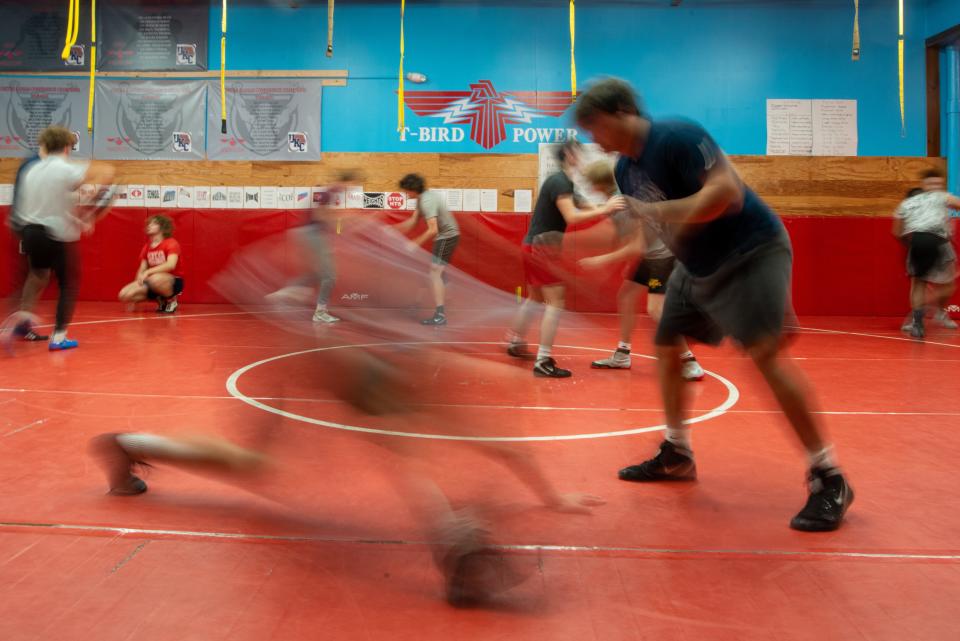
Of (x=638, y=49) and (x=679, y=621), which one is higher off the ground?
(x=638, y=49)

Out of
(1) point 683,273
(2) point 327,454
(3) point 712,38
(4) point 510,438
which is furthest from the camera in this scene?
A: (3) point 712,38

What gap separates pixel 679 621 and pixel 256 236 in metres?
11.5

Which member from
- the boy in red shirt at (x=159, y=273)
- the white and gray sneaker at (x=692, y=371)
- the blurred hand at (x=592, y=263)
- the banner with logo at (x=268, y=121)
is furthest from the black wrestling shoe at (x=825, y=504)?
the banner with logo at (x=268, y=121)

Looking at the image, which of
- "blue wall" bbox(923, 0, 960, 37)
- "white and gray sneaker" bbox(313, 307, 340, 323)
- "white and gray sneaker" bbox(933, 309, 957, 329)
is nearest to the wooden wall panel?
"blue wall" bbox(923, 0, 960, 37)

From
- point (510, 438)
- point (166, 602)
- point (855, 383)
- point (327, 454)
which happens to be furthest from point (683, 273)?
point (855, 383)

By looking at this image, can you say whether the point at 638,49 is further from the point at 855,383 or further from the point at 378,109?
the point at 855,383

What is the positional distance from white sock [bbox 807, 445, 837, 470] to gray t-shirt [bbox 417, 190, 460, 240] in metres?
6.48

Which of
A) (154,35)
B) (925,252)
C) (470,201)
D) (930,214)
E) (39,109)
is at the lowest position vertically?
(925,252)

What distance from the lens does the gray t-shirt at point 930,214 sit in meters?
9.34

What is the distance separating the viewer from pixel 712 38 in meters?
13.4

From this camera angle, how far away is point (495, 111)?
13.5 m

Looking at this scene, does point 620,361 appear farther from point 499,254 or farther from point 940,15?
point 940,15

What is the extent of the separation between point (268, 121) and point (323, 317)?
12.3 m

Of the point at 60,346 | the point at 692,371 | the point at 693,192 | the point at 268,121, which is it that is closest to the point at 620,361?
the point at 692,371
